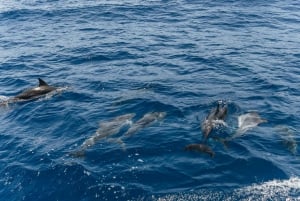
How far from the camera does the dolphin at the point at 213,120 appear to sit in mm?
17531

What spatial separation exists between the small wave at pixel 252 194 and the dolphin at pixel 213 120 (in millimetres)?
3646

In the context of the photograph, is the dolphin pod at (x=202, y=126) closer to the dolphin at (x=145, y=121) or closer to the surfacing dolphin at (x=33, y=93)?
the dolphin at (x=145, y=121)

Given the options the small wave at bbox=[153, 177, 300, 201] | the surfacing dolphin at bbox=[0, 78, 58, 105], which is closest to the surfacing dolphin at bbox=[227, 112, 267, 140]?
the small wave at bbox=[153, 177, 300, 201]

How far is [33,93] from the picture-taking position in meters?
22.2

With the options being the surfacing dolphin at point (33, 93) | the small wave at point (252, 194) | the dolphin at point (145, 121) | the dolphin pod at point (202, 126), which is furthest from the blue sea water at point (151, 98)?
the surfacing dolphin at point (33, 93)

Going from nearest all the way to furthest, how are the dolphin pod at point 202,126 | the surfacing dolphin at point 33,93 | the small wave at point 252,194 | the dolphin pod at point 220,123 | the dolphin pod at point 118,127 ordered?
the small wave at point 252,194
the dolphin pod at point 220,123
the dolphin pod at point 202,126
the dolphin pod at point 118,127
the surfacing dolphin at point 33,93

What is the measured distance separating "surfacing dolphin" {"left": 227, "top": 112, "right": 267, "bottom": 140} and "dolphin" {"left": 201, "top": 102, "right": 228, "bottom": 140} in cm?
78

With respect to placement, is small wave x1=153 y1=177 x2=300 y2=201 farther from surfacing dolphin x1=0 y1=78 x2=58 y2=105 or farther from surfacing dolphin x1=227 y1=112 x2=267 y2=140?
surfacing dolphin x1=0 y1=78 x2=58 y2=105

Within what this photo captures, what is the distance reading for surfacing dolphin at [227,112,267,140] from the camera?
17900mm

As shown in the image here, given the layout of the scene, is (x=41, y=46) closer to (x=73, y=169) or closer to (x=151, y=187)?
(x=73, y=169)

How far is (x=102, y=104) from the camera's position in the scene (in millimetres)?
21172

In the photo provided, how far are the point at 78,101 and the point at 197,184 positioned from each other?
978 cm

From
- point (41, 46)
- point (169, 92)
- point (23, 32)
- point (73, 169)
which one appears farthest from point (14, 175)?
point (23, 32)

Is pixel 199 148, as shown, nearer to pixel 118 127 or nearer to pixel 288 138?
pixel 118 127
